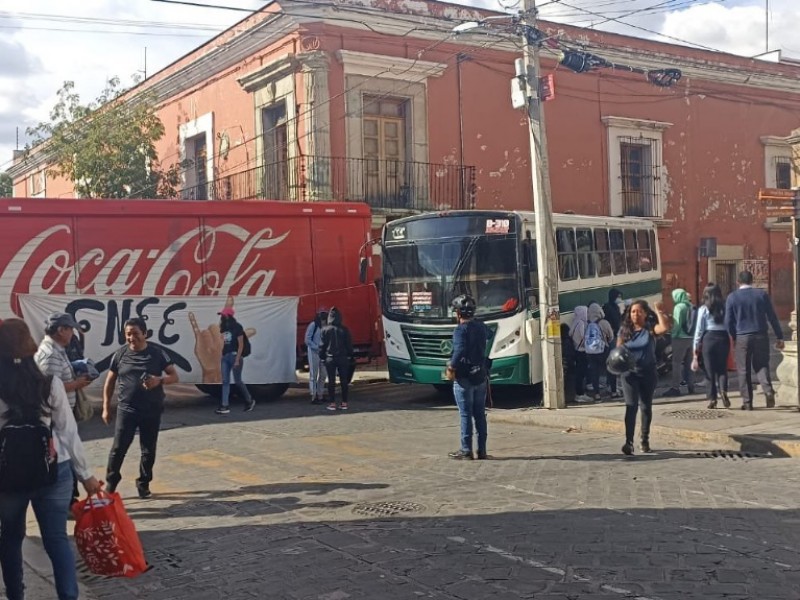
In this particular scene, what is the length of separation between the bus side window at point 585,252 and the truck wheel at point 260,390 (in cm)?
564

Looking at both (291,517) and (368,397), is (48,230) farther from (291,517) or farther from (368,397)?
(291,517)

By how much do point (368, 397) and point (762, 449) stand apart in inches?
312

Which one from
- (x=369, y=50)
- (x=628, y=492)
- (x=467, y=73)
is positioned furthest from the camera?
(x=467, y=73)

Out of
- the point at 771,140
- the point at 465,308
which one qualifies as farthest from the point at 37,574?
the point at 771,140

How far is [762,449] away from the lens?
9758 mm

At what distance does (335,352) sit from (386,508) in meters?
7.23

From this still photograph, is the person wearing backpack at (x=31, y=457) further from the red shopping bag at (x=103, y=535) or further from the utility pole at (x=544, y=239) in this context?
the utility pole at (x=544, y=239)

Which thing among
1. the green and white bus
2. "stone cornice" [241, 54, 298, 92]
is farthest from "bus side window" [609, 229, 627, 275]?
"stone cornice" [241, 54, 298, 92]

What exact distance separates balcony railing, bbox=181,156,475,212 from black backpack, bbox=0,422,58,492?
15034 millimetres

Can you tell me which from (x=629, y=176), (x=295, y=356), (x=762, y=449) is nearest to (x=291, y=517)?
(x=762, y=449)

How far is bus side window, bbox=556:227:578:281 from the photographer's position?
1534 cm

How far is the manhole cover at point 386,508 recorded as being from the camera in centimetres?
730

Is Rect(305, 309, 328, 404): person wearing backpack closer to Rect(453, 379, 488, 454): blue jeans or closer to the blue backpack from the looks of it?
the blue backpack

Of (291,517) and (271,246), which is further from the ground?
(271,246)
